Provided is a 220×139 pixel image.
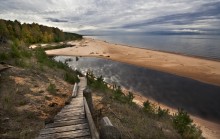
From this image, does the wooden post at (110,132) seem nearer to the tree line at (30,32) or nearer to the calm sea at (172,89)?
the calm sea at (172,89)

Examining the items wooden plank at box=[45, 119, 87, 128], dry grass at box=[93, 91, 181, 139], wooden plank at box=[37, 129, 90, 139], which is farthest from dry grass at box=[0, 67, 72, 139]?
dry grass at box=[93, 91, 181, 139]

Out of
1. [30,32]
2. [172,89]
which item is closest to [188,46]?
[30,32]

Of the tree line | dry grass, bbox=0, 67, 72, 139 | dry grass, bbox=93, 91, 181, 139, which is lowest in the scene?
dry grass, bbox=93, 91, 181, 139

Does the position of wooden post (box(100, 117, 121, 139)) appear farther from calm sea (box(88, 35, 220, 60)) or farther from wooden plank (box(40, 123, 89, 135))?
calm sea (box(88, 35, 220, 60))

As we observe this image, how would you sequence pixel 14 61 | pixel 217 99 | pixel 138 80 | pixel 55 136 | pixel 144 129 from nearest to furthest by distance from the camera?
pixel 55 136
pixel 144 129
pixel 14 61
pixel 217 99
pixel 138 80

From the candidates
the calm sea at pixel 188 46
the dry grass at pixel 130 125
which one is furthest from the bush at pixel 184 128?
the calm sea at pixel 188 46

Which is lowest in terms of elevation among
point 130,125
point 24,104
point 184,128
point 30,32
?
point 184,128

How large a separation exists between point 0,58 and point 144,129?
14210 mm

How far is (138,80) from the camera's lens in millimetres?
27844

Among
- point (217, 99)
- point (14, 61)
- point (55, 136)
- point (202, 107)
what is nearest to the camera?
point (55, 136)

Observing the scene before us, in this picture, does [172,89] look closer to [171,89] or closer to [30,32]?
[171,89]

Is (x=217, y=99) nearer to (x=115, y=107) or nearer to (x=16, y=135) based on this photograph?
(x=115, y=107)

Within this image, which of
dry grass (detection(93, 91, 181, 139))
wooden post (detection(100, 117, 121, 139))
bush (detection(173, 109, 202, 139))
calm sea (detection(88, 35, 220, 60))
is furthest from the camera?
calm sea (detection(88, 35, 220, 60))

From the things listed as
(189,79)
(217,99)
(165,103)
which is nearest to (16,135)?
(165,103)
